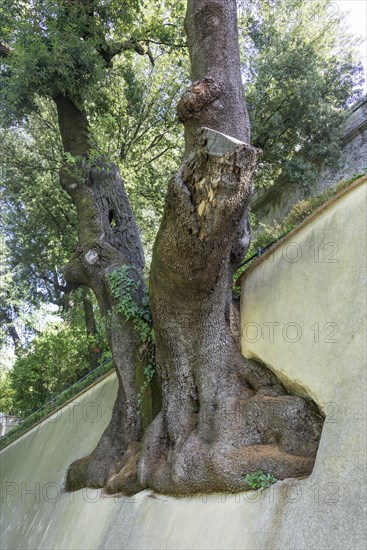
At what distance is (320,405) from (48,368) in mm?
10102

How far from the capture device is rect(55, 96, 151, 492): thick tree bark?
474cm

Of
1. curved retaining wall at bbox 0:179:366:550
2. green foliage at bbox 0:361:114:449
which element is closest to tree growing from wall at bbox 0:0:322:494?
curved retaining wall at bbox 0:179:366:550

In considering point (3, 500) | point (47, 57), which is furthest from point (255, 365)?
point (3, 500)

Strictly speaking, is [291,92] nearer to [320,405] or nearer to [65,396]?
[65,396]

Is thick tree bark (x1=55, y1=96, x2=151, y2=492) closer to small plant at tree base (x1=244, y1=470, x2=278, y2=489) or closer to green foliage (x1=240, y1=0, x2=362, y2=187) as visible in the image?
small plant at tree base (x1=244, y1=470, x2=278, y2=489)

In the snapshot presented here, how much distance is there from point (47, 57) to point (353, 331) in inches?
224

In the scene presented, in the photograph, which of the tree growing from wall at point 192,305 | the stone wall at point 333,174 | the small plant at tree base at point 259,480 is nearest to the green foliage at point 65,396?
the tree growing from wall at point 192,305

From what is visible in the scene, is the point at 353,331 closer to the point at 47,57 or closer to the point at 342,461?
the point at 342,461

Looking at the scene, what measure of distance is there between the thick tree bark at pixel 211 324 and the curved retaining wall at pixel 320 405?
0.58 ft

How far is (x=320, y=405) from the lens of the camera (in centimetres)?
315

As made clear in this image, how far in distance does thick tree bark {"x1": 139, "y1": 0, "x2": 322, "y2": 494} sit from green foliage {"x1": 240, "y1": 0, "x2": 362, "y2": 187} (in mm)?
6885

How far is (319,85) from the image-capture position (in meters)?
11.3

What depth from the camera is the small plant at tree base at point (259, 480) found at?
10.2ft

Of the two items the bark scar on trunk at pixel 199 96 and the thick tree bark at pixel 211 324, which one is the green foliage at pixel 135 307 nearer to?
the thick tree bark at pixel 211 324
